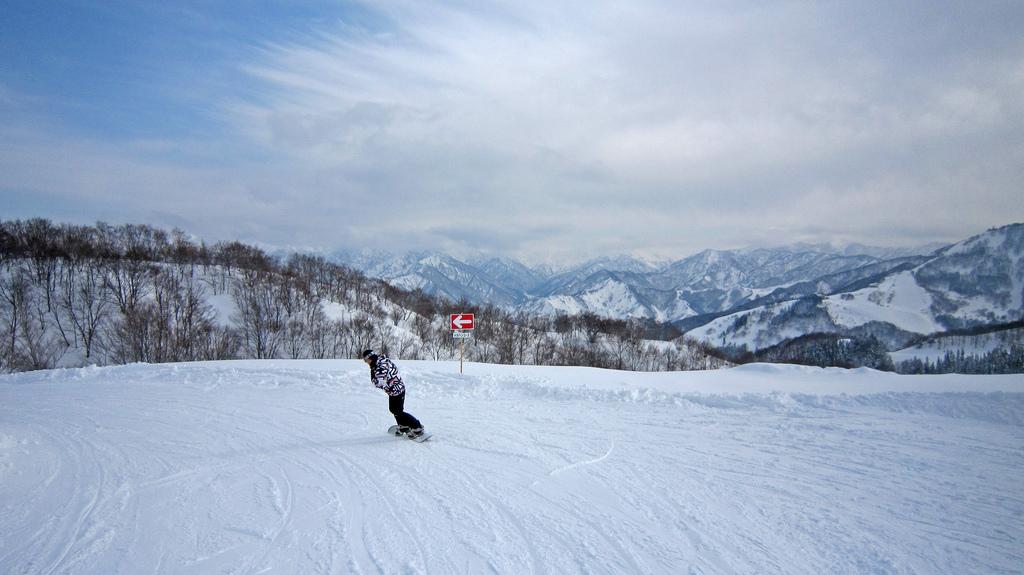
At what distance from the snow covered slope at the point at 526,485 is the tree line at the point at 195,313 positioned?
46785 millimetres

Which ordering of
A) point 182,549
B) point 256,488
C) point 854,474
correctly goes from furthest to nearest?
point 854,474 < point 256,488 < point 182,549

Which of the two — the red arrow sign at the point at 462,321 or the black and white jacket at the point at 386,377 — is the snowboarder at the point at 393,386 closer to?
the black and white jacket at the point at 386,377

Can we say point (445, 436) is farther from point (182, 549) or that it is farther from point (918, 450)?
point (918, 450)

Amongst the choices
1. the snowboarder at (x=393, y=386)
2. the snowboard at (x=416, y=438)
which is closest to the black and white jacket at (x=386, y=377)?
the snowboarder at (x=393, y=386)

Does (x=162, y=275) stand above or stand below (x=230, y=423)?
above

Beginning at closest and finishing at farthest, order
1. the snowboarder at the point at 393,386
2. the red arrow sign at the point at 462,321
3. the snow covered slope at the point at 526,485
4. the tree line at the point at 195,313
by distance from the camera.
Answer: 1. the snow covered slope at the point at 526,485
2. the snowboarder at the point at 393,386
3. the red arrow sign at the point at 462,321
4. the tree line at the point at 195,313

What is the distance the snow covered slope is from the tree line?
153 feet

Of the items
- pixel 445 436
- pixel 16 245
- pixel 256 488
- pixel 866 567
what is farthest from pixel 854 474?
pixel 16 245

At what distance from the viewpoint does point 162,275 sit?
6919 centimetres

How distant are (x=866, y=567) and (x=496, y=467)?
16.6 ft

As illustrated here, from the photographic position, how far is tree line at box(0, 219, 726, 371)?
5028 cm

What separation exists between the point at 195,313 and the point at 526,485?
6609 centimetres

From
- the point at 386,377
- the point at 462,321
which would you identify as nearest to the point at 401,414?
the point at 386,377

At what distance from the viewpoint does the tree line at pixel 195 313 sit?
50.3 metres
